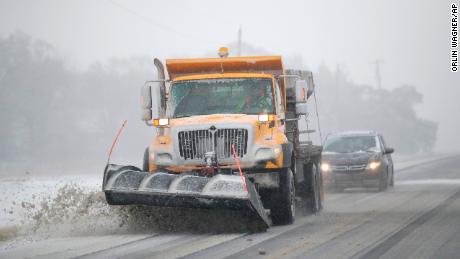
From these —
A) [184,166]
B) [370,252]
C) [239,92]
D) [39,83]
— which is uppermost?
[39,83]

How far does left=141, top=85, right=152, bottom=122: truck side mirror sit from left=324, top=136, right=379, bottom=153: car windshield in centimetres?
1144

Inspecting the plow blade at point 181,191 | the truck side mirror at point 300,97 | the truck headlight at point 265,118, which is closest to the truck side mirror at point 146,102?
the plow blade at point 181,191

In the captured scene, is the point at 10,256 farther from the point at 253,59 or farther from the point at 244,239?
the point at 253,59

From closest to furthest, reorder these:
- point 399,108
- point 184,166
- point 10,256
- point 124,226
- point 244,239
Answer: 1. point 10,256
2. point 244,239
3. point 184,166
4. point 124,226
5. point 399,108

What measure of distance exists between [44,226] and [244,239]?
14.7 feet

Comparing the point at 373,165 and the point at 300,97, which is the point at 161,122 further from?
the point at 373,165

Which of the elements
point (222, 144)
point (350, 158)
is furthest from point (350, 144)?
point (222, 144)

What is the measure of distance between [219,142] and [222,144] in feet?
0.18

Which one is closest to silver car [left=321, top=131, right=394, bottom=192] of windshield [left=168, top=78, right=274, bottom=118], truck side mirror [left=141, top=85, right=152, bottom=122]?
windshield [left=168, top=78, right=274, bottom=118]

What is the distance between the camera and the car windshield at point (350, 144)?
2431 cm

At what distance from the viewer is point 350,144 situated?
24.8m

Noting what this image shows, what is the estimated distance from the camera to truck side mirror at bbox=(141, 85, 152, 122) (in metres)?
13.5

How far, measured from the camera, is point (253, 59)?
14.5m

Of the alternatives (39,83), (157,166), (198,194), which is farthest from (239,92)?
(39,83)
